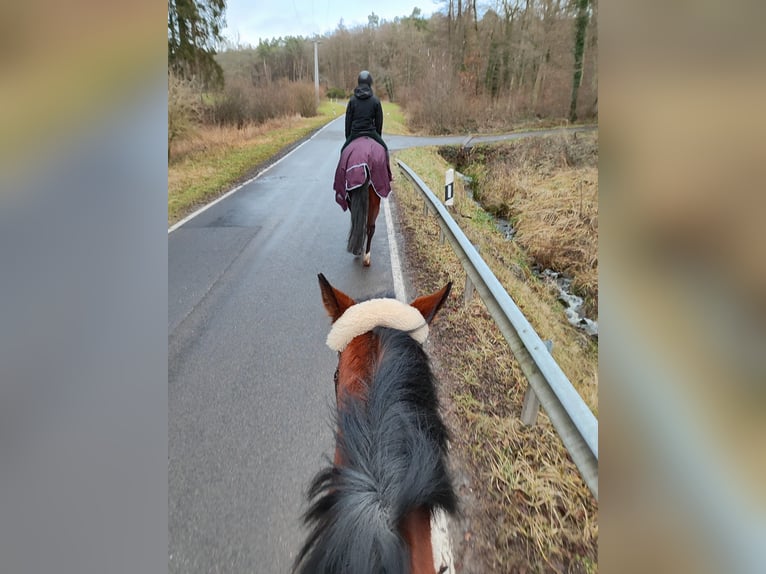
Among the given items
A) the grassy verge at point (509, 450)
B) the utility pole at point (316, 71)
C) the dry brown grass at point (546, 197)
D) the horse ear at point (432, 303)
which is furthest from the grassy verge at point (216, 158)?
the horse ear at point (432, 303)

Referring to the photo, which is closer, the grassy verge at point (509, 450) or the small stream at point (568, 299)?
the grassy verge at point (509, 450)

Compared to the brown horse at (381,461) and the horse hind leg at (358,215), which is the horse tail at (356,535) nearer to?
the brown horse at (381,461)

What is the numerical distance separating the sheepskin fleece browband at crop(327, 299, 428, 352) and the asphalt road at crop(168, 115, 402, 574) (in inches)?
10.4

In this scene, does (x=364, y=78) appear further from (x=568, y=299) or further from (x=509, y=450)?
(x=509, y=450)

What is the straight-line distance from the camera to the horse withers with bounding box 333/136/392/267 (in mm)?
4523

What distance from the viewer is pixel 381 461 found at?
102cm
